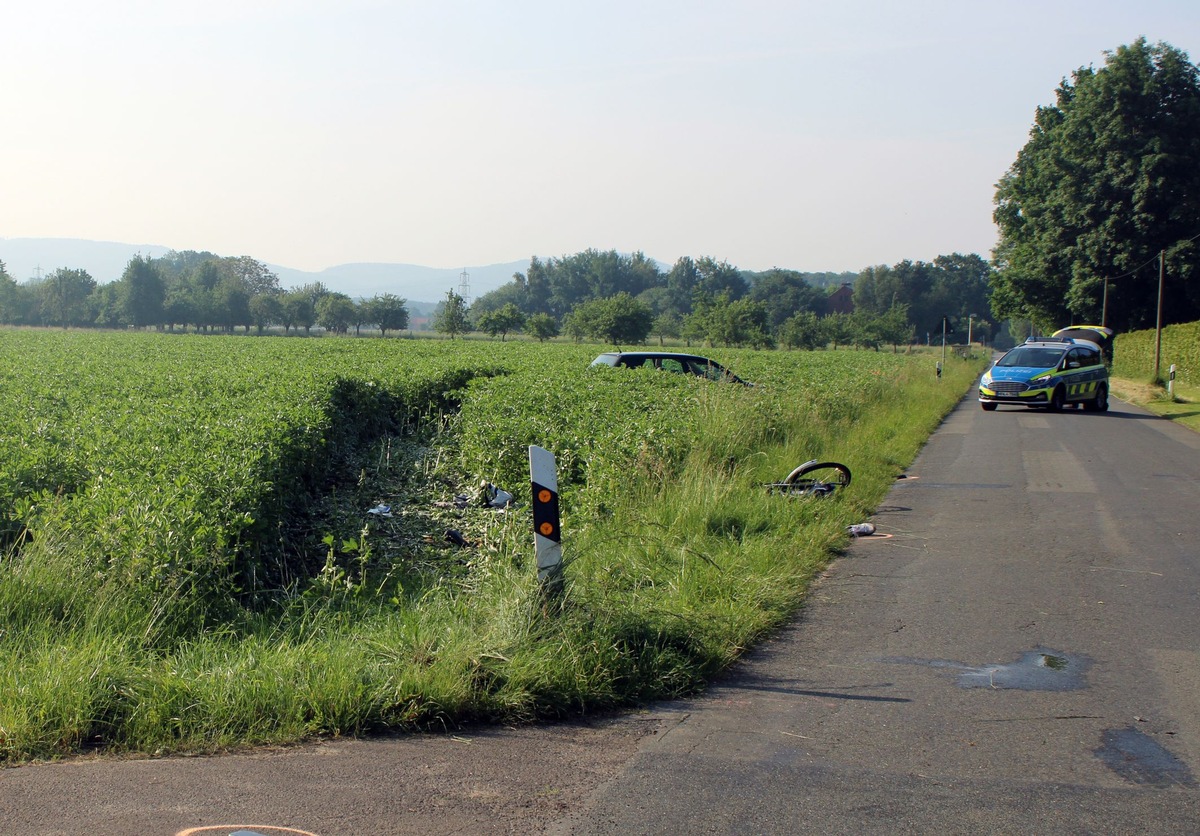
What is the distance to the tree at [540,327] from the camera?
90688 mm

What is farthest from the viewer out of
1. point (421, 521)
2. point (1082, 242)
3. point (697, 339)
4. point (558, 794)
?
point (697, 339)

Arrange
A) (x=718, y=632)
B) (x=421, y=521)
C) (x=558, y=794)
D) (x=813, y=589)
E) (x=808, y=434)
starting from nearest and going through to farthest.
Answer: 1. (x=558, y=794)
2. (x=718, y=632)
3. (x=813, y=589)
4. (x=421, y=521)
5. (x=808, y=434)

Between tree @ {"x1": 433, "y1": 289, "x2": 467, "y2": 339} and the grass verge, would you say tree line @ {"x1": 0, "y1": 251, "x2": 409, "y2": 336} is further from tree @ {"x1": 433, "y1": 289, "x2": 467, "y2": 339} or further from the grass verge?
the grass verge

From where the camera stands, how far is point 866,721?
4.79 m

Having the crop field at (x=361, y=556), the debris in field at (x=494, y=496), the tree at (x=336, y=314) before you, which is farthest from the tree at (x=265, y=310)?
the debris in field at (x=494, y=496)

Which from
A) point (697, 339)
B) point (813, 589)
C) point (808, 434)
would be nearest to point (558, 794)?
point (813, 589)

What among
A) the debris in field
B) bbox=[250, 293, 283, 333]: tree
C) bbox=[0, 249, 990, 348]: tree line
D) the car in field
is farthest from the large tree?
bbox=[250, 293, 283, 333]: tree

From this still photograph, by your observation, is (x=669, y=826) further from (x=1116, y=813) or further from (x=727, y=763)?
(x=1116, y=813)

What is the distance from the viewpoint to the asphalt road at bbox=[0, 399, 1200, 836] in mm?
3658

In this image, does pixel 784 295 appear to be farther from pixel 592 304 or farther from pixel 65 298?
pixel 65 298

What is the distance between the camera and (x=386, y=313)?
365 feet

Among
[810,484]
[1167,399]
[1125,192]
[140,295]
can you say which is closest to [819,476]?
[810,484]

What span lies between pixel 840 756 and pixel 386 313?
11042 cm

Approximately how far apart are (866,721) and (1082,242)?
58.7 meters
